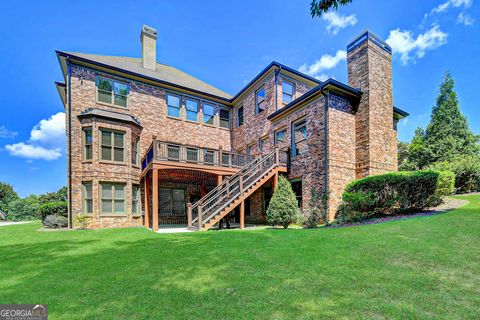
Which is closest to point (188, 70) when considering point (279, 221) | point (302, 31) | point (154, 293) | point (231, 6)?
point (231, 6)

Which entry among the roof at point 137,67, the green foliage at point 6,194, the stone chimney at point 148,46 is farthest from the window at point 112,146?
the green foliage at point 6,194

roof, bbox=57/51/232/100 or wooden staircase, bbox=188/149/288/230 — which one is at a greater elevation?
roof, bbox=57/51/232/100

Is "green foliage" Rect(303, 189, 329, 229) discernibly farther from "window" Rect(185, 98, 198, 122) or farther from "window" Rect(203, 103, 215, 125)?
"window" Rect(185, 98, 198, 122)

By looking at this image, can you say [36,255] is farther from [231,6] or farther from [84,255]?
[231,6]

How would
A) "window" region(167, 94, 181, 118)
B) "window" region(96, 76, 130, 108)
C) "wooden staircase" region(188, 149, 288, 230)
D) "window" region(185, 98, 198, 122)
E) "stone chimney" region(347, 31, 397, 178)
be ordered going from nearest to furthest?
"wooden staircase" region(188, 149, 288, 230) < "stone chimney" region(347, 31, 397, 178) < "window" region(96, 76, 130, 108) < "window" region(167, 94, 181, 118) < "window" region(185, 98, 198, 122)

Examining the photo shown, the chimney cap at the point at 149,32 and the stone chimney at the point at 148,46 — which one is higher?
the chimney cap at the point at 149,32

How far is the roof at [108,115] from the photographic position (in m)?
12.8

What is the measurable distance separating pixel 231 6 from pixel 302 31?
3547 millimetres

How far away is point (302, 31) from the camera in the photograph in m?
10.8

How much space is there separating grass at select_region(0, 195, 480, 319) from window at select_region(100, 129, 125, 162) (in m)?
7.40

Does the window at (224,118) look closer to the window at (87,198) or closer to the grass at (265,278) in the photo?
the window at (87,198)

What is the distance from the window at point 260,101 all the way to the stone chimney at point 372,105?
5.41 meters

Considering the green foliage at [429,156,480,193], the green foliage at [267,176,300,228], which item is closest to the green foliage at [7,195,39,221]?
the green foliage at [267,176,300,228]

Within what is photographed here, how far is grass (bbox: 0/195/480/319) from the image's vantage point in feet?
9.11
